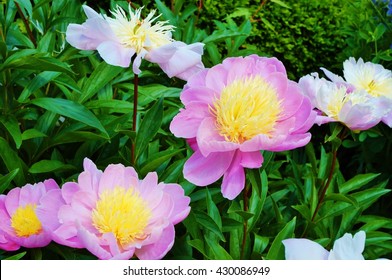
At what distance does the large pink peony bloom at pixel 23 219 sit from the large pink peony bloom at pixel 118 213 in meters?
0.05

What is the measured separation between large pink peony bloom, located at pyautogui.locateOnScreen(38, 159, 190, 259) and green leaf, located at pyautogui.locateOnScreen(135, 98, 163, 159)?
0.17 m

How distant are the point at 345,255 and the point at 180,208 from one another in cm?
24

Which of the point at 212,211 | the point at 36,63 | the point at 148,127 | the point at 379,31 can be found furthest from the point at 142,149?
the point at 379,31

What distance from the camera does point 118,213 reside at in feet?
2.76

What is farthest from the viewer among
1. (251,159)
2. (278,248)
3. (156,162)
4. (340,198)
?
(340,198)

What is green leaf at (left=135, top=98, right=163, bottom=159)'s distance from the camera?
1051mm

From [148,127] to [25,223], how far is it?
255 millimetres

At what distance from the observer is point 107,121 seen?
1.26 m

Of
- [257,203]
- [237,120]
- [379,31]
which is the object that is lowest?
[379,31]

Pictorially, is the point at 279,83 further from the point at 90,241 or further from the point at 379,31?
the point at 379,31

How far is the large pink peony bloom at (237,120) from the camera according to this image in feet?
2.88

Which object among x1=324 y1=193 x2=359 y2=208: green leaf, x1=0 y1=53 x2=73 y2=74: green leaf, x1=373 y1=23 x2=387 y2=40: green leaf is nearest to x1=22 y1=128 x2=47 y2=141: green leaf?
x1=0 y1=53 x2=73 y2=74: green leaf

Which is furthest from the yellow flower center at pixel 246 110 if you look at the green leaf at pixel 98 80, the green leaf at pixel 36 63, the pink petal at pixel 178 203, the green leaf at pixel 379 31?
the green leaf at pixel 379 31

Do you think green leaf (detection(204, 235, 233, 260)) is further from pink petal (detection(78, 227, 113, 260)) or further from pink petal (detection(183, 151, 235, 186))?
pink petal (detection(78, 227, 113, 260))
